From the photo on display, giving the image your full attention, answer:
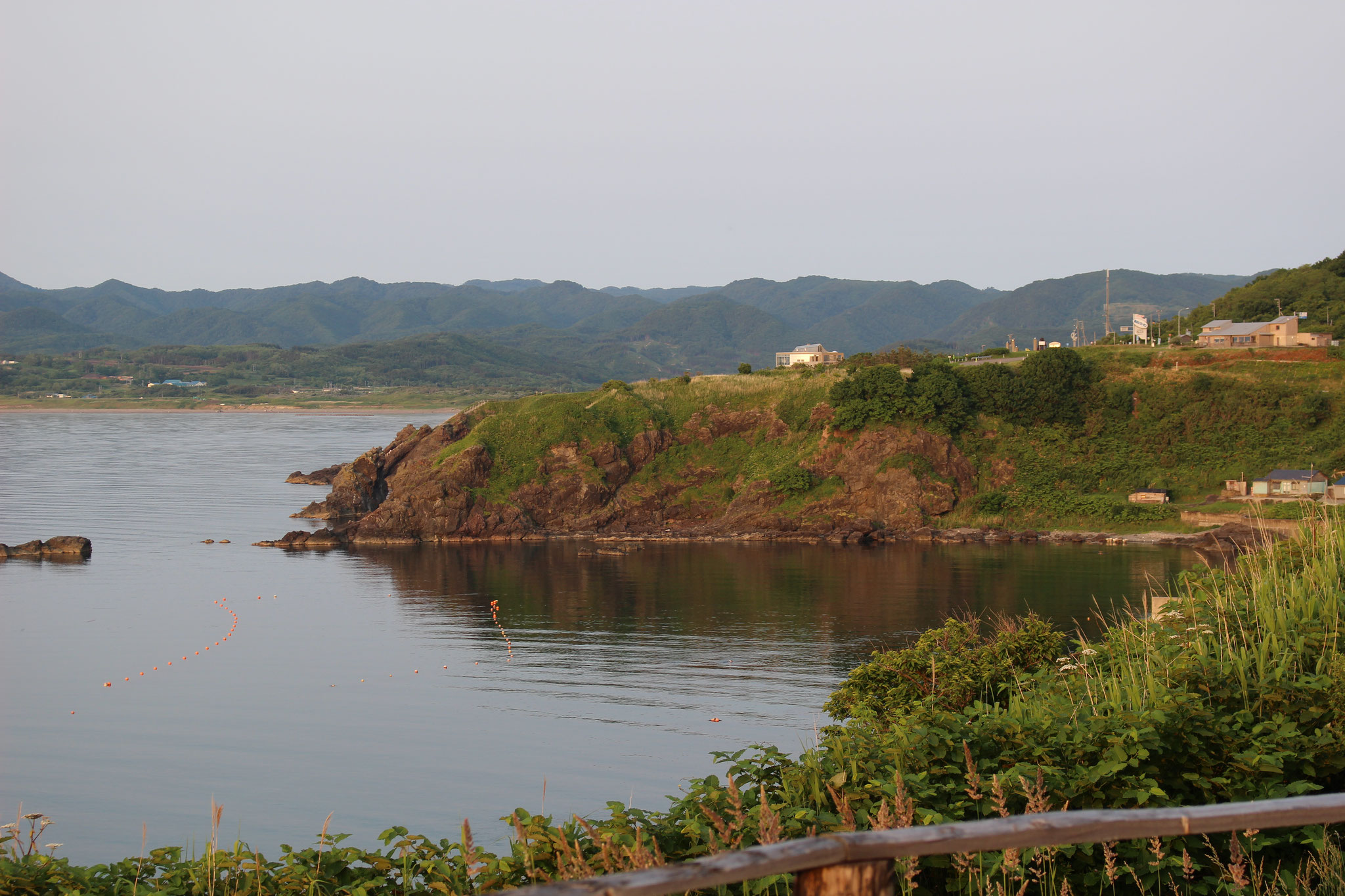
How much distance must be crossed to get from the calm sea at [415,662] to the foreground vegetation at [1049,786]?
26.5ft

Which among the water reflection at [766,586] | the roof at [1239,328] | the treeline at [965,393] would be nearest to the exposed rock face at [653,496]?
the treeline at [965,393]

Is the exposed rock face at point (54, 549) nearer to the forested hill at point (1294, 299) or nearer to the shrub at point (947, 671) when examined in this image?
the shrub at point (947, 671)

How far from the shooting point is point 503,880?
8.06 m

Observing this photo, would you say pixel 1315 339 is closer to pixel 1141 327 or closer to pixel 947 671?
pixel 1141 327

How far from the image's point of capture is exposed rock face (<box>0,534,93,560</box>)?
6944 centimetres

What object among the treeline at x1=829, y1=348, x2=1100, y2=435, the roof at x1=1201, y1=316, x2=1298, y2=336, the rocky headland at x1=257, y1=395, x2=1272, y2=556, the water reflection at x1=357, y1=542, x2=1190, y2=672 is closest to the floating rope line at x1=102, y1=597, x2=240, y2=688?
the water reflection at x1=357, y1=542, x2=1190, y2=672

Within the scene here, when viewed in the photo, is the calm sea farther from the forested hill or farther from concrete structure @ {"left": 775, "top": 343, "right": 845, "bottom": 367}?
the forested hill

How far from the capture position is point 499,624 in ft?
170

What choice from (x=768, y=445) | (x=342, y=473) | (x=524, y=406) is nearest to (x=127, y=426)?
(x=342, y=473)

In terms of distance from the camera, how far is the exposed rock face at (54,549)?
69.4 metres

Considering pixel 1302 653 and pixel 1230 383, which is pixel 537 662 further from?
pixel 1230 383

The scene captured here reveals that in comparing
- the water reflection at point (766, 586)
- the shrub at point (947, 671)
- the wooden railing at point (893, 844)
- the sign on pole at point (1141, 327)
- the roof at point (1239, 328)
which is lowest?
the water reflection at point (766, 586)

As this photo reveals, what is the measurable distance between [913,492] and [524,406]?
3458 centimetres

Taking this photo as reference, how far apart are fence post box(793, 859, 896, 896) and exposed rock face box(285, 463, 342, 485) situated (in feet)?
362
